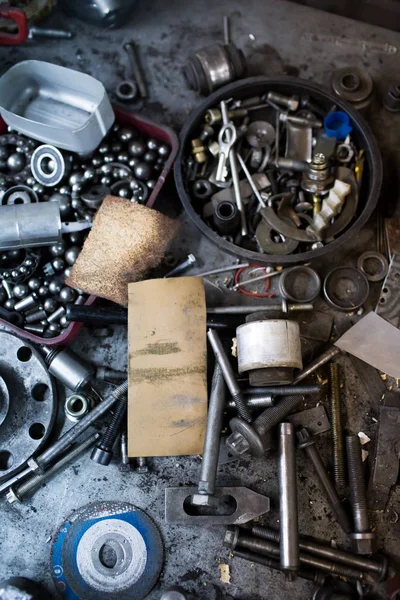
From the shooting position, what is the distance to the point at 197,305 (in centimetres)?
232

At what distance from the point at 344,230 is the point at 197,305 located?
0.70 m

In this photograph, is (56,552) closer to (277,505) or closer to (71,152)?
(277,505)

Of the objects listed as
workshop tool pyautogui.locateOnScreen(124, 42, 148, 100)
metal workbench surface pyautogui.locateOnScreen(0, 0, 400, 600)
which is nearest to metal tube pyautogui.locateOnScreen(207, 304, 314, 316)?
metal workbench surface pyautogui.locateOnScreen(0, 0, 400, 600)

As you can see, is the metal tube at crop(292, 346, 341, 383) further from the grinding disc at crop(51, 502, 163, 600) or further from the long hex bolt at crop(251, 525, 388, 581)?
the grinding disc at crop(51, 502, 163, 600)

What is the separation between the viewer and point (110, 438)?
222 centimetres

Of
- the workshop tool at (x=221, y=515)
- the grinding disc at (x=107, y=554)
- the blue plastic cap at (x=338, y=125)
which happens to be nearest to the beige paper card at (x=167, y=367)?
the workshop tool at (x=221, y=515)

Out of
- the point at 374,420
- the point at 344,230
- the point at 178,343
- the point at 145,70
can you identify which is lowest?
the point at 374,420

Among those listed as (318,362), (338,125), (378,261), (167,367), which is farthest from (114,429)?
(338,125)

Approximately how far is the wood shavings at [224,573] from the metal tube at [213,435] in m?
0.32

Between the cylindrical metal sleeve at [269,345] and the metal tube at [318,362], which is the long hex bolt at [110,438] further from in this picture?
the metal tube at [318,362]

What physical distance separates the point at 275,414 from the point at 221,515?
0.43 meters

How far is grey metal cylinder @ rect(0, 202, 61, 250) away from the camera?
232 cm

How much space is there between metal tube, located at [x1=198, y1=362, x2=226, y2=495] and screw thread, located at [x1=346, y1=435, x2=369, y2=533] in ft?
1.66

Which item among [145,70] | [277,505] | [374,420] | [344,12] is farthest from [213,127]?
[277,505]
